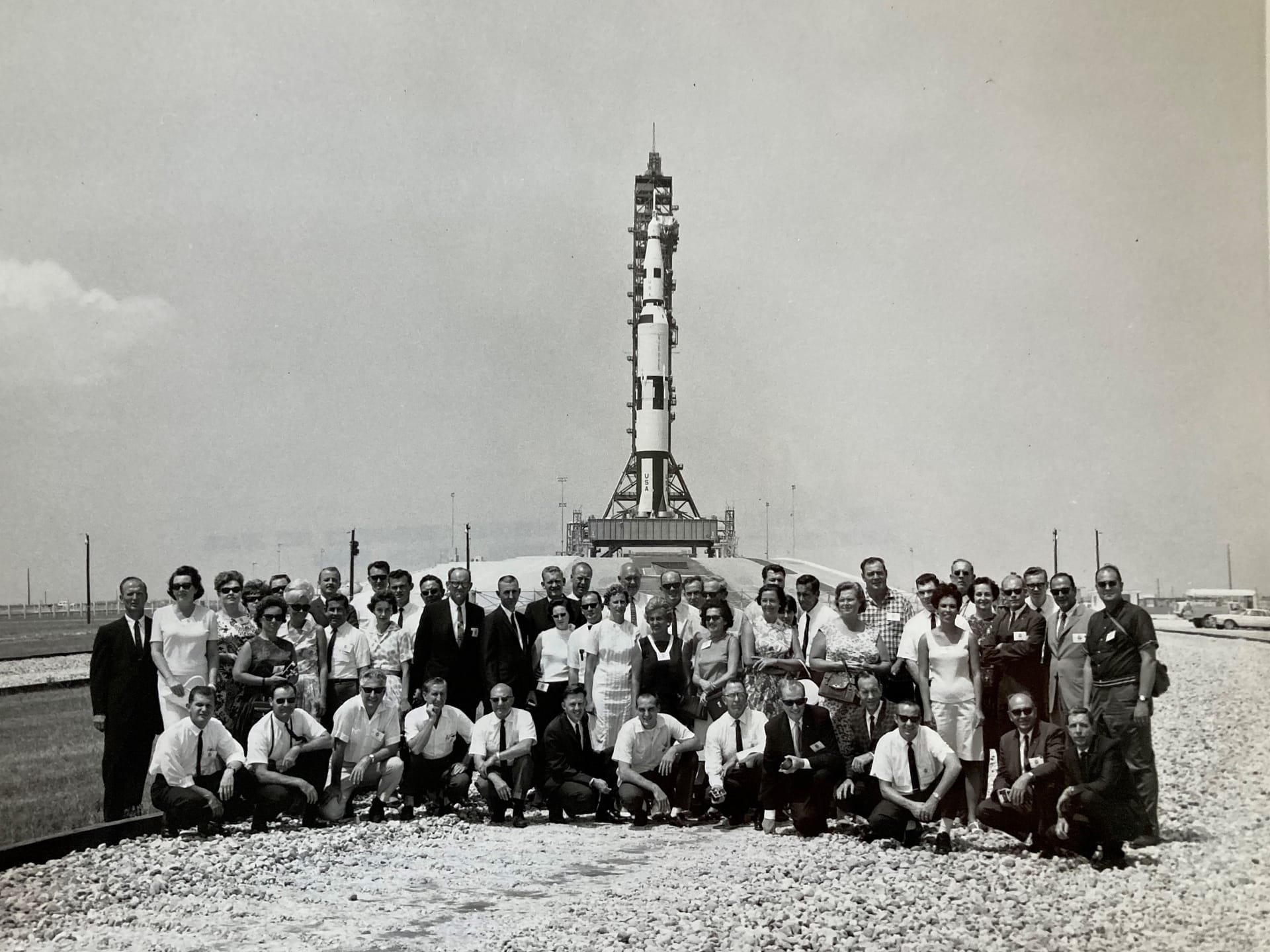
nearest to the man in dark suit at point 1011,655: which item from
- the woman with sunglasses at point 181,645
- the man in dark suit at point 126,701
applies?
the woman with sunglasses at point 181,645

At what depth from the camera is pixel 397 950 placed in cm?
509

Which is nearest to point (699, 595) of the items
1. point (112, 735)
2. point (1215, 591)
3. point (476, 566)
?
point (112, 735)

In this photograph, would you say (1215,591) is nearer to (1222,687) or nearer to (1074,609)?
(1222,687)

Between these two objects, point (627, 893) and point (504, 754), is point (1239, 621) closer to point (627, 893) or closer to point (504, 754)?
point (504, 754)

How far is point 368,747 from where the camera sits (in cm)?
754

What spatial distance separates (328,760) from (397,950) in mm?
2650

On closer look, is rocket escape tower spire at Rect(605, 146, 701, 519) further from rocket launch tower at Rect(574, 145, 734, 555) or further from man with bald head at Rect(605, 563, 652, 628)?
man with bald head at Rect(605, 563, 652, 628)

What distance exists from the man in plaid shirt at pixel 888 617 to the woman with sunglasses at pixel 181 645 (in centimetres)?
438

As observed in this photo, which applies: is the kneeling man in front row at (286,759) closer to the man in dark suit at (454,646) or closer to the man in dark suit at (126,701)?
the man in dark suit at (126,701)

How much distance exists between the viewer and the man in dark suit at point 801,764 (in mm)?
6938

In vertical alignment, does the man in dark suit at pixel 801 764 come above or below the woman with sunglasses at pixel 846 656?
below

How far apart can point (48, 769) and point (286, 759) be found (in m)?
3.44

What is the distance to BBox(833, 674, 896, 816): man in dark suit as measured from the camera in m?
6.82

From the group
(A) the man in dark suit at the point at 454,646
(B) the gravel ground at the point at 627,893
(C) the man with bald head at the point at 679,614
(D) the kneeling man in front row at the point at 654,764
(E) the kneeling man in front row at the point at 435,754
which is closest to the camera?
(B) the gravel ground at the point at 627,893
